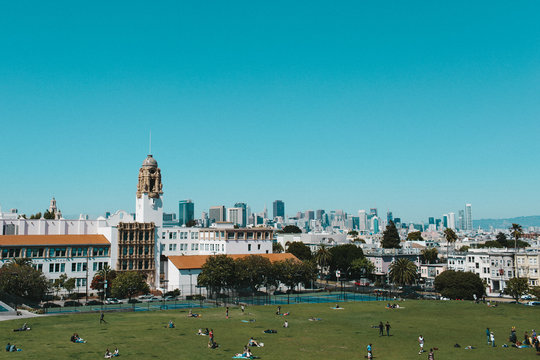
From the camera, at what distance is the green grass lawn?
151 ft

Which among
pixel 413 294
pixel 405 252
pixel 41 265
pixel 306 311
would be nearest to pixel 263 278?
pixel 306 311

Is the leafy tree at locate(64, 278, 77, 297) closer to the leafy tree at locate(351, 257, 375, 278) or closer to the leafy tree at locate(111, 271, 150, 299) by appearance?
the leafy tree at locate(111, 271, 150, 299)

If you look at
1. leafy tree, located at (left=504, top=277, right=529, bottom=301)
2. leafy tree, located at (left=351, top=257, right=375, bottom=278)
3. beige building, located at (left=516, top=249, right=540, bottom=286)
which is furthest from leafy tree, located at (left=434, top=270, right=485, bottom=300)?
leafy tree, located at (left=351, top=257, right=375, bottom=278)

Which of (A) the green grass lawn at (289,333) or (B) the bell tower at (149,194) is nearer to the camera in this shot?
(A) the green grass lawn at (289,333)

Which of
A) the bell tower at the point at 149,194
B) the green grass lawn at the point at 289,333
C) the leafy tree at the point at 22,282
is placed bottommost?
the green grass lawn at the point at 289,333

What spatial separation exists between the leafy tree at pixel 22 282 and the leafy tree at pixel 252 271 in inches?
1396

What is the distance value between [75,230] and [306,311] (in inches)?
2815

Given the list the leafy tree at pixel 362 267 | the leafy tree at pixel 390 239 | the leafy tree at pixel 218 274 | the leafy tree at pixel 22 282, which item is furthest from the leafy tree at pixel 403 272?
the leafy tree at pixel 22 282

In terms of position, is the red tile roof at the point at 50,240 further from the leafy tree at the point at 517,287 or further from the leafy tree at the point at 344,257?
the leafy tree at the point at 517,287

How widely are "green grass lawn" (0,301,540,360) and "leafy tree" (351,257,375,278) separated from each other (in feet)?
190

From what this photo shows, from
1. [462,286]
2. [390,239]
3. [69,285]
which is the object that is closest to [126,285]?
[69,285]

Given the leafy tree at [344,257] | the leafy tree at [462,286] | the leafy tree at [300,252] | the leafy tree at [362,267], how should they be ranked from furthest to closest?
the leafy tree at [300,252] < the leafy tree at [344,257] < the leafy tree at [362,267] < the leafy tree at [462,286]

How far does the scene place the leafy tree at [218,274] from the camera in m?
95.8

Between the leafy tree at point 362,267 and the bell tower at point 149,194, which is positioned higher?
the bell tower at point 149,194
